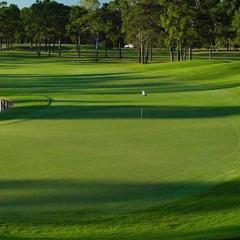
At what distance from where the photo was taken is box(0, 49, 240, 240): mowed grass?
9070 mm

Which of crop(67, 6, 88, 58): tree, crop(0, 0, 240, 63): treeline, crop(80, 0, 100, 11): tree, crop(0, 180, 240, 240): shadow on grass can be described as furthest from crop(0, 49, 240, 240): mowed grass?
crop(67, 6, 88, 58): tree

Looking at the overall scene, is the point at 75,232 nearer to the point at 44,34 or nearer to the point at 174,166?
the point at 174,166

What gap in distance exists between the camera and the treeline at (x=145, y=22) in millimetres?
71938

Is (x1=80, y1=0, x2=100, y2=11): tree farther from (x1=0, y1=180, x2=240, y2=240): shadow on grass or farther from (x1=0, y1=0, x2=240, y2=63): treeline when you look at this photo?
(x1=0, y1=180, x2=240, y2=240): shadow on grass

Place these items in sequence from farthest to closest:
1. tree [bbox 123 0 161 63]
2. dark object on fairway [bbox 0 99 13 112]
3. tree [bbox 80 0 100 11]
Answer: tree [bbox 80 0 100 11]
tree [bbox 123 0 161 63]
dark object on fairway [bbox 0 99 13 112]

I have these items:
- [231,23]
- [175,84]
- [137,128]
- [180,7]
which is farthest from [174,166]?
[231,23]

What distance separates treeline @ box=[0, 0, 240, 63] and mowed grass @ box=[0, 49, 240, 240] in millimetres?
46747

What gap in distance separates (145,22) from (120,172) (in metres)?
70.9

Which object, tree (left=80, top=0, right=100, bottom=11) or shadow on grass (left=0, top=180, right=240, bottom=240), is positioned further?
tree (left=80, top=0, right=100, bottom=11)

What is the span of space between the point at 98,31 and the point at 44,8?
24032 mm

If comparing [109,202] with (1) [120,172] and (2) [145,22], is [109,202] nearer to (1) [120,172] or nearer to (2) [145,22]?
(1) [120,172]

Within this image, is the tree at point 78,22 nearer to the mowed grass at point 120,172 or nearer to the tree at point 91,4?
the tree at point 91,4

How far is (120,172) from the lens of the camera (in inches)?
492

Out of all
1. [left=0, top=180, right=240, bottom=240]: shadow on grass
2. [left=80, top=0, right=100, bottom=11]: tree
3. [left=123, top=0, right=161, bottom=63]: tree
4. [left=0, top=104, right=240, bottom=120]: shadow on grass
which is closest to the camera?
[left=0, top=180, right=240, bottom=240]: shadow on grass
